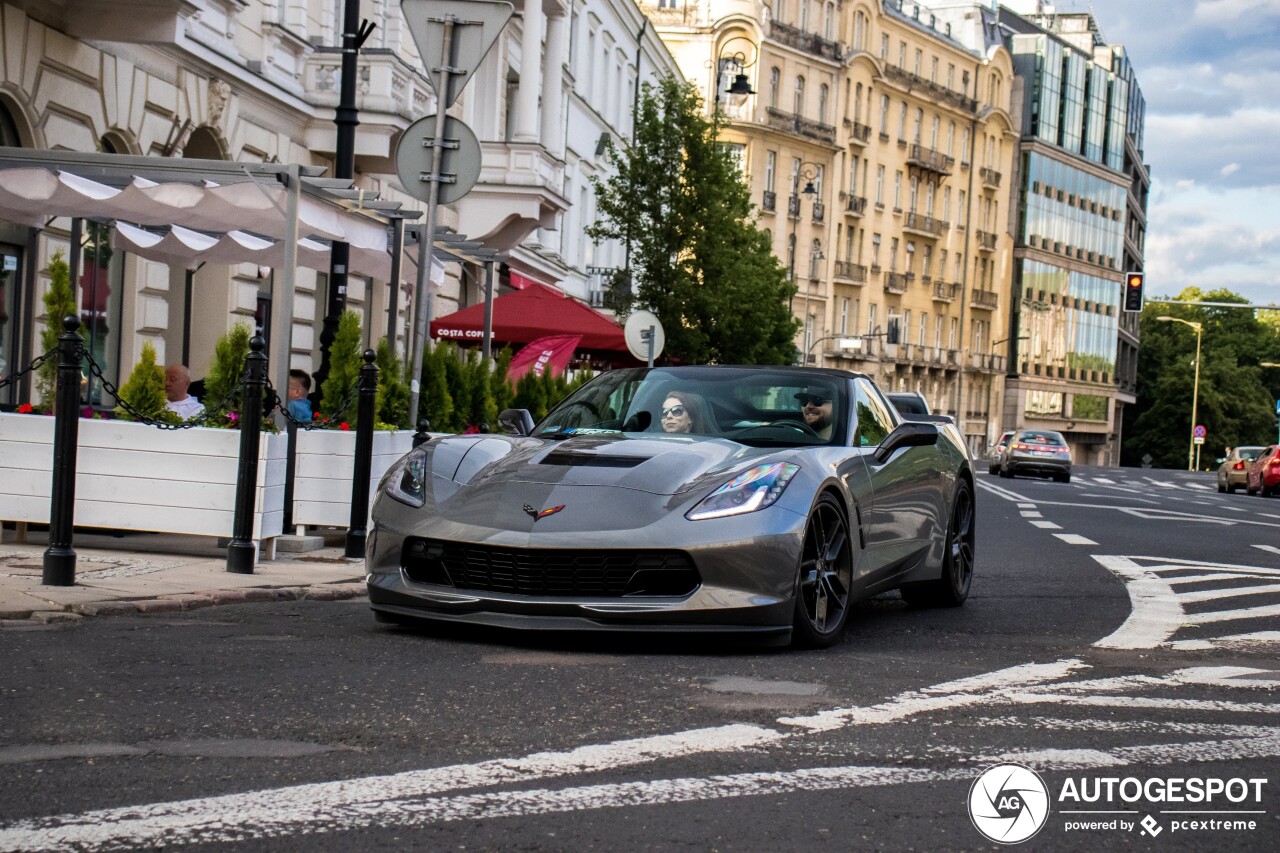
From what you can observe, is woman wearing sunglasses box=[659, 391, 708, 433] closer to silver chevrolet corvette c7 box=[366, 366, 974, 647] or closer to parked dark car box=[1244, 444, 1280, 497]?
silver chevrolet corvette c7 box=[366, 366, 974, 647]

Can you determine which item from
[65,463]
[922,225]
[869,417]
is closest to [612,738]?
[869,417]

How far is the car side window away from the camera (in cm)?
901

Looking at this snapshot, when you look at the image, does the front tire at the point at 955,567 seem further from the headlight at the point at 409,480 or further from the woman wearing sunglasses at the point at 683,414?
the headlight at the point at 409,480

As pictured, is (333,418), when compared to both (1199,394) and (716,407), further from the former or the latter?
(1199,394)

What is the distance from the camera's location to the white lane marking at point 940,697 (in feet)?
19.0

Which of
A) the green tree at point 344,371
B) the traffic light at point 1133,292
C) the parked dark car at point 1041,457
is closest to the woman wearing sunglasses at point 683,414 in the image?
the green tree at point 344,371

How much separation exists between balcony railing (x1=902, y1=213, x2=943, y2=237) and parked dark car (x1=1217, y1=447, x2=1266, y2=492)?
51678mm

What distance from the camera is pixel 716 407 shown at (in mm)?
8836

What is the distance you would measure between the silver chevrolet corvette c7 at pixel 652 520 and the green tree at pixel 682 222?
111ft

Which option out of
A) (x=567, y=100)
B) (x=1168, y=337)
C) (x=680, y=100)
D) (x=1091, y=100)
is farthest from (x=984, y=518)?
(x=1168, y=337)

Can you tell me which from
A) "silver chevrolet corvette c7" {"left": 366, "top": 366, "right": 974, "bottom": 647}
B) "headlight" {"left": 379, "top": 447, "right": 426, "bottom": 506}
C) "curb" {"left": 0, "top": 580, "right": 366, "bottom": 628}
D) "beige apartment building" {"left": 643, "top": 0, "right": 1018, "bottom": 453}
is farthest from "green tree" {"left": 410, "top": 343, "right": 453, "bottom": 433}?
"beige apartment building" {"left": 643, "top": 0, "right": 1018, "bottom": 453}

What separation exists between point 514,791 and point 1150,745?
2044 millimetres

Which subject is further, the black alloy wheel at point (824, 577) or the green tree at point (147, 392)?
the green tree at point (147, 392)

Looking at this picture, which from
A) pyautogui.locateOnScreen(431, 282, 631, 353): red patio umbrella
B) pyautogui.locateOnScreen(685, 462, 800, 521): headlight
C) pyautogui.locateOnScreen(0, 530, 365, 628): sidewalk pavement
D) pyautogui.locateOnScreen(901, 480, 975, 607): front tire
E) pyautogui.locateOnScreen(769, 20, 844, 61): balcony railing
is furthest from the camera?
pyautogui.locateOnScreen(769, 20, 844, 61): balcony railing
